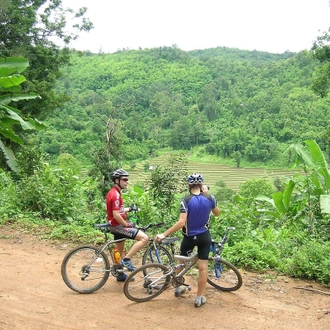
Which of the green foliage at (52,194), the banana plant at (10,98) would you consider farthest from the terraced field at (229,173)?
the banana plant at (10,98)

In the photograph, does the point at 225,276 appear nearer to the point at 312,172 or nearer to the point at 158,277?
the point at 158,277

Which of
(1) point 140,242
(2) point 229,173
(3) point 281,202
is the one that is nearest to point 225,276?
(1) point 140,242

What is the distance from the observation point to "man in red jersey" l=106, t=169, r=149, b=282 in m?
4.74

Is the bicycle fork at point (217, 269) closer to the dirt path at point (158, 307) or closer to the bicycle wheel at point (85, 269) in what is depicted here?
the dirt path at point (158, 307)

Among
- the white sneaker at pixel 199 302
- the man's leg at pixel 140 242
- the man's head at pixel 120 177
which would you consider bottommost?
the white sneaker at pixel 199 302

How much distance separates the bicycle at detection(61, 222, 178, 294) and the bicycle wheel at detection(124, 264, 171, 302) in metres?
0.20

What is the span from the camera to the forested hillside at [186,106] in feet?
184

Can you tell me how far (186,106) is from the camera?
280ft

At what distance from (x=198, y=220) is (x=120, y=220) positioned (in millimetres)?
962

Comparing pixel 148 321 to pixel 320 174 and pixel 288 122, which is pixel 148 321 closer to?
pixel 320 174

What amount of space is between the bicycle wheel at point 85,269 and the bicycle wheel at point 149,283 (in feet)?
1.44

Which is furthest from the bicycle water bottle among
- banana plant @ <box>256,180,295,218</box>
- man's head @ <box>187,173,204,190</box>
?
banana plant @ <box>256,180,295,218</box>

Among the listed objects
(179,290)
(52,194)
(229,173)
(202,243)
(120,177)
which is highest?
(120,177)

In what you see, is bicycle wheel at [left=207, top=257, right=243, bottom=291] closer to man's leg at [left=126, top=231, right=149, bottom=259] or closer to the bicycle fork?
the bicycle fork
